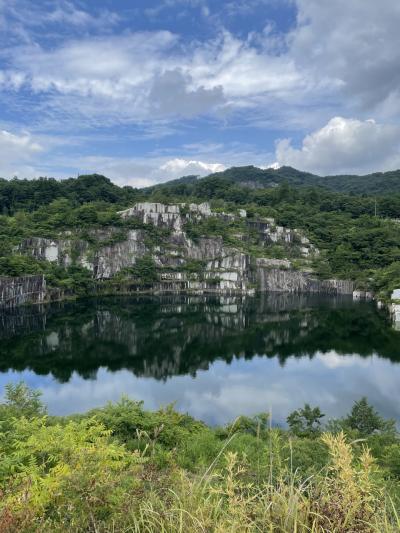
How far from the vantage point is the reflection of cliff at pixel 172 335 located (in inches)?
1125

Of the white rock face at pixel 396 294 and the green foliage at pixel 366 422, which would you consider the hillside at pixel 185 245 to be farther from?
the green foliage at pixel 366 422

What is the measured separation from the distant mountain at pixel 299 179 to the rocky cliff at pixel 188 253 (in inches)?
3067

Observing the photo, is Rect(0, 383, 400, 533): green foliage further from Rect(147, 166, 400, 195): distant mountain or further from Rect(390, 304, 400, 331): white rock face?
Rect(147, 166, 400, 195): distant mountain

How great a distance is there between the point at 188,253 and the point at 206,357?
1611 inches

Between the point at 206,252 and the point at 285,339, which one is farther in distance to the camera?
the point at 206,252

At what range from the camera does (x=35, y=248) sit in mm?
58031

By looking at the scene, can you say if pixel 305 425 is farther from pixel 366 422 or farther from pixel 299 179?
pixel 299 179

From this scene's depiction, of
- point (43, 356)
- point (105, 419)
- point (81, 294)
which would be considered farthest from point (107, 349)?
point (81, 294)

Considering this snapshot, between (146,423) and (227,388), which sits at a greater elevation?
(146,423)

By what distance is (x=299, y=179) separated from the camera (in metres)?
183

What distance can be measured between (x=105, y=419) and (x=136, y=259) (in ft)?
189

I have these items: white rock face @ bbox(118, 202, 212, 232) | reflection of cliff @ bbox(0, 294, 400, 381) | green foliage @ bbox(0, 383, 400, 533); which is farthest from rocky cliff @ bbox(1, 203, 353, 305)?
green foliage @ bbox(0, 383, 400, 533)

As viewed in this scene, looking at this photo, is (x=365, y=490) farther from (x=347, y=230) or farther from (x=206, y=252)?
(x=347, y=230)

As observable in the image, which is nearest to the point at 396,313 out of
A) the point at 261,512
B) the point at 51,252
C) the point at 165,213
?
the point at 165,213
